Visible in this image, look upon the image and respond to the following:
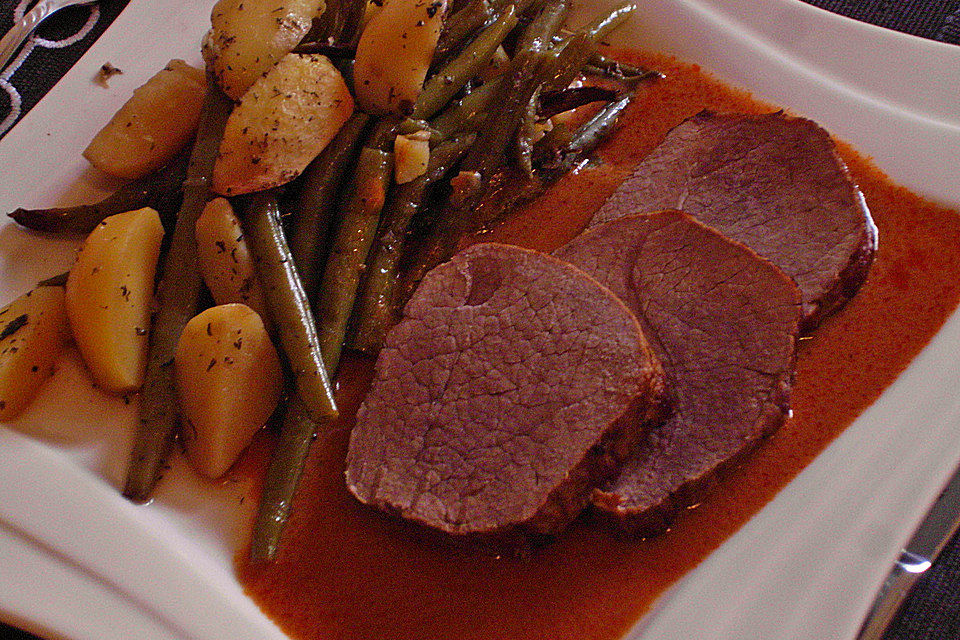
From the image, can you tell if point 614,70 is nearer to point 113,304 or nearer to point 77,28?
point 113,304

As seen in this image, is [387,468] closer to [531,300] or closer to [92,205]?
[531,300]

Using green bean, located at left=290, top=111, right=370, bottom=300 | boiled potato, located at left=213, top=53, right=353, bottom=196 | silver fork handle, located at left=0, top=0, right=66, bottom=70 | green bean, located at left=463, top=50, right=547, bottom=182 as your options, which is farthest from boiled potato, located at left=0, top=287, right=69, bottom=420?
silver fork handle, located at left=0, top=0, right=66, bottom=70

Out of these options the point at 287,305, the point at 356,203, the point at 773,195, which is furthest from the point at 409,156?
the point at 773,195

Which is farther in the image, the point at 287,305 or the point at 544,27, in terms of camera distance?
the point at 544,27

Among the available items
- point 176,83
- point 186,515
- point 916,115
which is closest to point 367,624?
point 186,515

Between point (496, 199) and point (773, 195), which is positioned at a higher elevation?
point (773, 195)

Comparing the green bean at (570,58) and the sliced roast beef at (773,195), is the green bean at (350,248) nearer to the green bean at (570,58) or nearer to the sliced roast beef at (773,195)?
the sliced roast beef at (773,195)

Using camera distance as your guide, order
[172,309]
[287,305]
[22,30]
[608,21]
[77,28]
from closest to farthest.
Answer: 1. [287,305]
2. [172,309]
3. [608,21]
4. [22,30]
5. [77,28]

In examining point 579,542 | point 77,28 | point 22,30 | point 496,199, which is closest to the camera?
point 579,542
